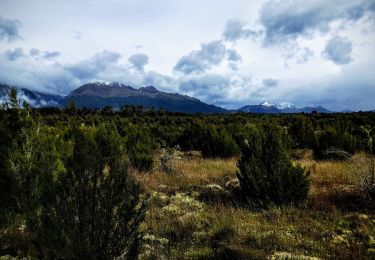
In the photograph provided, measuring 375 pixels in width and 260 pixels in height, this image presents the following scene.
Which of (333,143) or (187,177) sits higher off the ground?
(333,143)

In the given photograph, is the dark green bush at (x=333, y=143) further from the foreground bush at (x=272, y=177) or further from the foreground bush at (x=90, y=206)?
the foreground bush at (x=90, y=206)

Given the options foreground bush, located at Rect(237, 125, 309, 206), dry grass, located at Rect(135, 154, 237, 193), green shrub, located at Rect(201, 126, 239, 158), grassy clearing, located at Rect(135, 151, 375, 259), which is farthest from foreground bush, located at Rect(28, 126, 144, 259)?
green shrub, located at Rect(201, 126, 239, 158)

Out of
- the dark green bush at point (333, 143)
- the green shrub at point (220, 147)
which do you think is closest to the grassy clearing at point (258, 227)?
the dark green bush at point (333, 143)

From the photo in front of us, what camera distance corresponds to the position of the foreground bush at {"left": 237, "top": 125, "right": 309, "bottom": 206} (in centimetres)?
923

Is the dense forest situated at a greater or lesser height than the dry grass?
greater

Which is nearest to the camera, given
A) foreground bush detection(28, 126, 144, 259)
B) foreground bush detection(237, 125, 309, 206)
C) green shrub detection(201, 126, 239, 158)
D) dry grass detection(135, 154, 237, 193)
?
foreground bush detection(28, 126, 144, 259)

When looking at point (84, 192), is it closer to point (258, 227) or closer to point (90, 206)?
point (90, 206)

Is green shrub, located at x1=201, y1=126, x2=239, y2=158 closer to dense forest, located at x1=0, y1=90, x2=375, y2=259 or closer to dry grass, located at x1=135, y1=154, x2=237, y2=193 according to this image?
dry grass, located at x1=135, y1=154, x2=237, y2=193

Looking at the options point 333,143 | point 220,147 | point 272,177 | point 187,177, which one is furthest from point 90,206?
point 333,143

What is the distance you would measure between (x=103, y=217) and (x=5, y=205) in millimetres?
3592

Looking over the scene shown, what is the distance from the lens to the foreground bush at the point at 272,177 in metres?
9.23

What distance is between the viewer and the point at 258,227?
7.33 metres

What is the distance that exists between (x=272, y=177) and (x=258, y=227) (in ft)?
7.72

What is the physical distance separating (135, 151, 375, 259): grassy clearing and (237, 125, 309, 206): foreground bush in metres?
0.50
